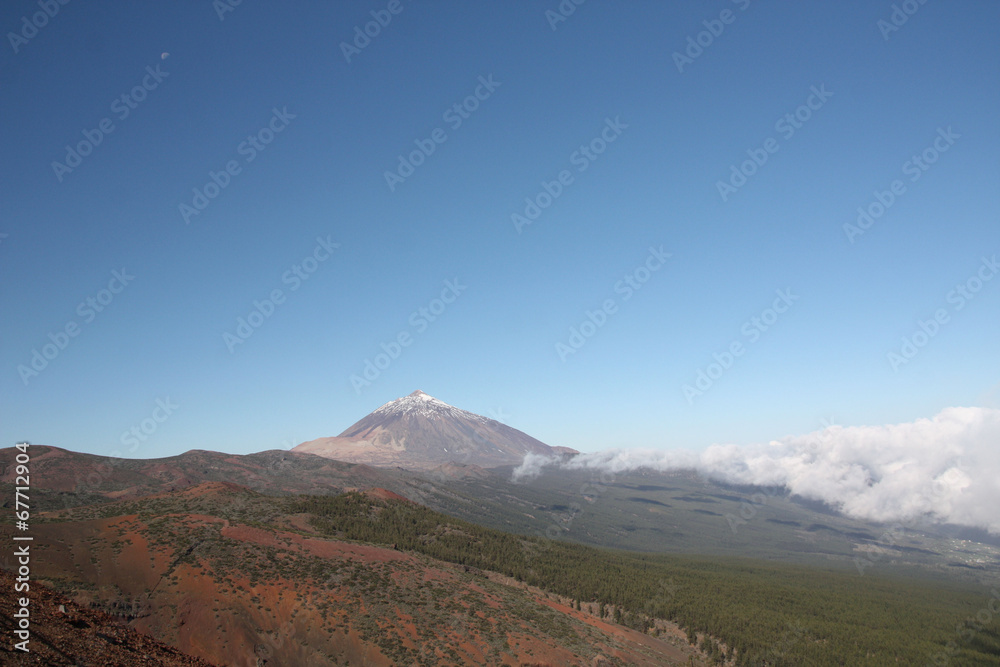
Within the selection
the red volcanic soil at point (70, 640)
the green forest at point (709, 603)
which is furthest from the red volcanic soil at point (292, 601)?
the green forest at point (709, 603)

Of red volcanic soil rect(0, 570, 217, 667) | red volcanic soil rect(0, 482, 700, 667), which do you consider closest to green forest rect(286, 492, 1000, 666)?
red volcanic soil rect(0, 482, 700, 667)

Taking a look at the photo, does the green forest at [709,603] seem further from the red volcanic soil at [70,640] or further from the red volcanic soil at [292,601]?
the red volcanic soil at [70,640]

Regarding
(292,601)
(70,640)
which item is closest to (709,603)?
(292,601)

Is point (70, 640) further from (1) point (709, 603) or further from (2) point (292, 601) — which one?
(1) point (709, 603)

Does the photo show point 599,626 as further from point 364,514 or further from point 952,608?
point 952,608

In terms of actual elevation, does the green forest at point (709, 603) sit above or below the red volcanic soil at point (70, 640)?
below

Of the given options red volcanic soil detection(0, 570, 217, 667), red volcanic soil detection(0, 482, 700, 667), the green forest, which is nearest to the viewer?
red volcanic soil detection(0, 570, 217, 667)

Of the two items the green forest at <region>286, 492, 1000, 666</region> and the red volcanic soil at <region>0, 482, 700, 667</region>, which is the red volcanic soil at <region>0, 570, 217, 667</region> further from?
the green forest at <region>286, 492, 1000, 666</region>

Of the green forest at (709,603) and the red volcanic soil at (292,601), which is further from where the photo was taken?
the green forest at (709,603)

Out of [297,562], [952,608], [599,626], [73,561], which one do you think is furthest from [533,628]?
[952,608]
